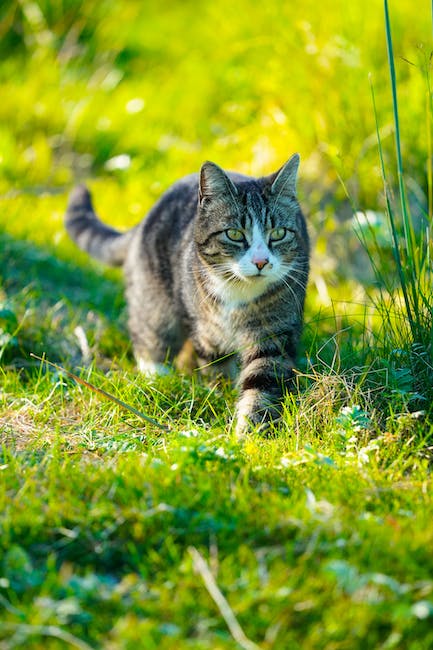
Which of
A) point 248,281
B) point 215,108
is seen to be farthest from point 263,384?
point 215,108

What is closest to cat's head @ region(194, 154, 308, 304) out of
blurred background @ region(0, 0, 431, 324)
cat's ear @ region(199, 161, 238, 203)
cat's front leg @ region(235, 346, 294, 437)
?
cat's ear @ region(199, 161, 238, 203)

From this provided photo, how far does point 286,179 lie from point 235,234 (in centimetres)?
30

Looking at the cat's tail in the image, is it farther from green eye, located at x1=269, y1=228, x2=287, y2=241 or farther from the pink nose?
the pink nose

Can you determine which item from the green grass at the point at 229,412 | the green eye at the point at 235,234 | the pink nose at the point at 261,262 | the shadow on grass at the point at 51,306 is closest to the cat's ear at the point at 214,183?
the green eye at the point at 235,234

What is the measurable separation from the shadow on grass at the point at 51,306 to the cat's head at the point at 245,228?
84 centimetres

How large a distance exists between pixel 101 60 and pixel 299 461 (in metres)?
5.10

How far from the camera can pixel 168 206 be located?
12.2 feet

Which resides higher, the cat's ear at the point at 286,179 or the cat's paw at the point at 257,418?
the cat's ear at the point at 286,179

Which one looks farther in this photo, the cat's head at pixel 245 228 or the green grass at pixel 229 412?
the cat's head at pixel 245 228

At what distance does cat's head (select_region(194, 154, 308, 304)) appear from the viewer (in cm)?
290

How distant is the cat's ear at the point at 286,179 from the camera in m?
2.99

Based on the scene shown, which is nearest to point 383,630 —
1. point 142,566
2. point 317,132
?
point 142,566

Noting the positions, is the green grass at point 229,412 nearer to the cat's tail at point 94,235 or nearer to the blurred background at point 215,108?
the blurred background at point 215,108

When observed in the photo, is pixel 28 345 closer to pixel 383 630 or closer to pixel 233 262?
pixel 233 262
